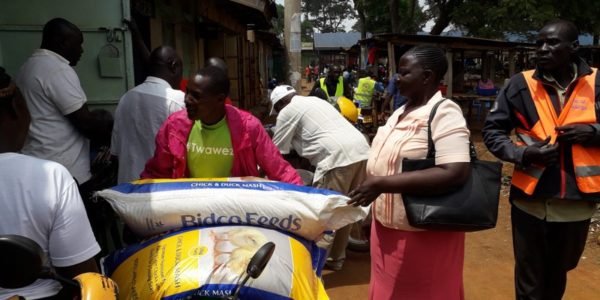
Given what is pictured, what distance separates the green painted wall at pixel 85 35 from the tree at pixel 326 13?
87431mm

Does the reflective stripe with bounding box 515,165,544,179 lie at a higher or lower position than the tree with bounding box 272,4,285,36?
lower

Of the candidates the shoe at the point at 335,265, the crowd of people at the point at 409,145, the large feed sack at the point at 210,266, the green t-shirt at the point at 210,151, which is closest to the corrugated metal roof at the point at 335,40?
the shoe at the point at 335,265

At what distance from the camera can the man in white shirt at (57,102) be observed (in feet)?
8.70

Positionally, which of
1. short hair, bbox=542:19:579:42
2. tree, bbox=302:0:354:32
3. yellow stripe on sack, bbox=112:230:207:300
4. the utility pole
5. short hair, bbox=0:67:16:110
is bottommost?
yellow stripe on sack, bbox=112:230:207:300

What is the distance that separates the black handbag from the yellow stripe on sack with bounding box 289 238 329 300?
1.57 ft

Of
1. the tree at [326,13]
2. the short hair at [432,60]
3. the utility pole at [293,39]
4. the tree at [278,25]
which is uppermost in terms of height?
the tree at [326,13]

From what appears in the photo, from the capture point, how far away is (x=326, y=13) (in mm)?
90500

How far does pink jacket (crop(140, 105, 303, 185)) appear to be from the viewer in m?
2.43

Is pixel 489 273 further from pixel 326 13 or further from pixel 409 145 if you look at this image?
pixel 326 13

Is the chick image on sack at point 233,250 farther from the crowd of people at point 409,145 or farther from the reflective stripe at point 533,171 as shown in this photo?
the reflective stripe at point 533,171

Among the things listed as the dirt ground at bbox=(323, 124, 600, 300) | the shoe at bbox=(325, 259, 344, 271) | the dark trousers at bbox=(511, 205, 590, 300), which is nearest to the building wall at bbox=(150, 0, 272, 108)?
the shoe at bbox=(325, 259, 344, 271)

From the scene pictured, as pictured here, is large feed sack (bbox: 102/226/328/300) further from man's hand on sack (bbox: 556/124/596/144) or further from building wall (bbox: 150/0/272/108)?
building wall (bbox: 150/0/272/108)

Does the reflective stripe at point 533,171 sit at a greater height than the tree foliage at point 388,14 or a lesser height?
lesser

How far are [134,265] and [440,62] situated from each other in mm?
1563
